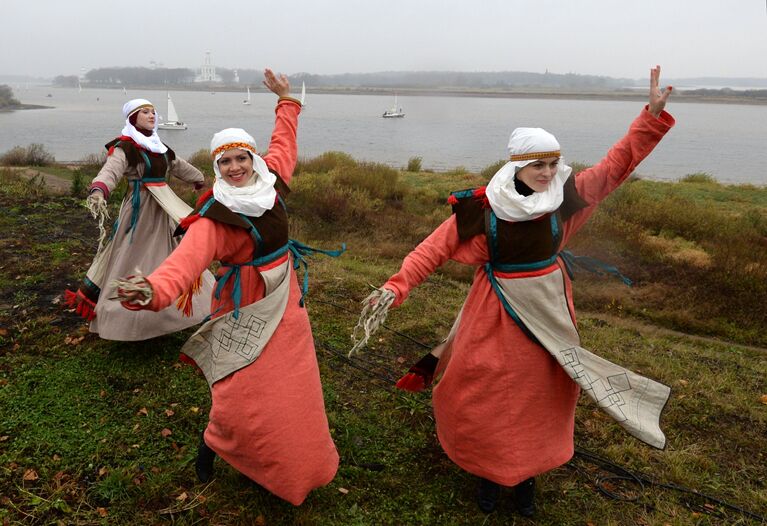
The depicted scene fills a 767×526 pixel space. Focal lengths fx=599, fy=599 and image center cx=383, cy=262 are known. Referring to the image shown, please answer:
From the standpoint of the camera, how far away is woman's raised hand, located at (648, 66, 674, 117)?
283 centimetres

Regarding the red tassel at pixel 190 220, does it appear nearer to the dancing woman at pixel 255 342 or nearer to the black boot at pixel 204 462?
the dancing woman at pixel 255 342

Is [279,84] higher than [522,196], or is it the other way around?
[279,84]

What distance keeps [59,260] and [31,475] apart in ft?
12.5

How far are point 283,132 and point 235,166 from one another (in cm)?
66

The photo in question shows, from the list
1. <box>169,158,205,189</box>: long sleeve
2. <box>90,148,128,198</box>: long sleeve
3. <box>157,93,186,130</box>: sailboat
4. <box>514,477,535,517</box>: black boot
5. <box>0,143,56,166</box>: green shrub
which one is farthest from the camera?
<box>157,93,186,130</box>: sailboat

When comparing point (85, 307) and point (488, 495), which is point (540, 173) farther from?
point (85, 307)

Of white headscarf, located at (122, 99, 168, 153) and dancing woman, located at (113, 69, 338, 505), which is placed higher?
white headscarf, located at (122, 99, 168, 153)

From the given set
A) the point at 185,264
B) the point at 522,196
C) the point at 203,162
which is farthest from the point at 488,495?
the point at 203,162

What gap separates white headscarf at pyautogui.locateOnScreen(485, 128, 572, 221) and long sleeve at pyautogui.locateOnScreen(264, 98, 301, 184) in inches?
44.8

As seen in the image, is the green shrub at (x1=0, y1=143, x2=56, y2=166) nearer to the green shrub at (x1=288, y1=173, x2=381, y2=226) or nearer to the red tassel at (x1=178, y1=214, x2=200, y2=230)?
the green shrub at (x1=288, y1=173, x2=381, y2=226)

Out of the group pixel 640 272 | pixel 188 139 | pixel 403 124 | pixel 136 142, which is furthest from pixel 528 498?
pixel 403 124

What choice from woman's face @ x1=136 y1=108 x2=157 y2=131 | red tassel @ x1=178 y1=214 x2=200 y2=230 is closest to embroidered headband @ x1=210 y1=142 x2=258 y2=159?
red tassel @ x1=178 y1=214 x2=200 y2=230

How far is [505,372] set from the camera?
2799 millimetres

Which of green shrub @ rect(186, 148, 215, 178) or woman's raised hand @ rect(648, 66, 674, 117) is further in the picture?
green shrub @ rect(186, 148, 215, 178)
